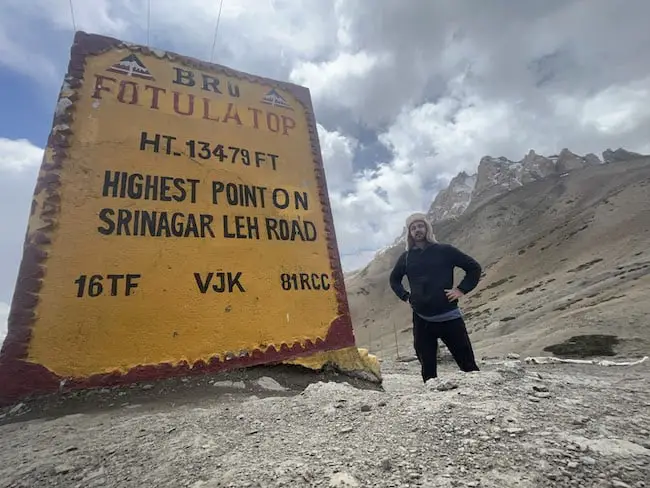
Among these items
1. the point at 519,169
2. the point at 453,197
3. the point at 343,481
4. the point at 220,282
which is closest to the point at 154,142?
the point at 220,282

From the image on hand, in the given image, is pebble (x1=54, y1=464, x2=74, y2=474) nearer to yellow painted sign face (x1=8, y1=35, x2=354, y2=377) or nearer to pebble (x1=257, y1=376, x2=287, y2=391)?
yellow painted sign face (x1=8, y1=35, x2=354, y2=377)

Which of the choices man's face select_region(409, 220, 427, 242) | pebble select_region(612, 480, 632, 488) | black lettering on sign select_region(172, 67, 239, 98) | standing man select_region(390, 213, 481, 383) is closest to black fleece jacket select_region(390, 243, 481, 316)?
standing man select_region(390, 213, 481, 383)

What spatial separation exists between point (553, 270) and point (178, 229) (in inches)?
1620

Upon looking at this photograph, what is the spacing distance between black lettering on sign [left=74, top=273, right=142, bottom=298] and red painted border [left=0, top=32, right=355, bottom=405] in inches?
12.6

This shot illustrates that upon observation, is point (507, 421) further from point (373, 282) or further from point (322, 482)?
point (373, 282)

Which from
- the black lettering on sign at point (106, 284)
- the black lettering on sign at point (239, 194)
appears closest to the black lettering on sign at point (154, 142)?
the black lettering on sign at point (239, 194)

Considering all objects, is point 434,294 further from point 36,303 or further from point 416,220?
point 36,303

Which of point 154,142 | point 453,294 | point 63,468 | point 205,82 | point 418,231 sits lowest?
point 63,468

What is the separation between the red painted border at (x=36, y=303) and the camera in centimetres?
313

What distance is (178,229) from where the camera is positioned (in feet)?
13.4

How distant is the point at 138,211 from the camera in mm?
3971

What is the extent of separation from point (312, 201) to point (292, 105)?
1560mm

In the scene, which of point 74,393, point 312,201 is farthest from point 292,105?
point 74,393

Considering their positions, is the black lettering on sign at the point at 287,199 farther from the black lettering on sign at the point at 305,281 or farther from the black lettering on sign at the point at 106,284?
the black lettering on sign at the point at 106,284
